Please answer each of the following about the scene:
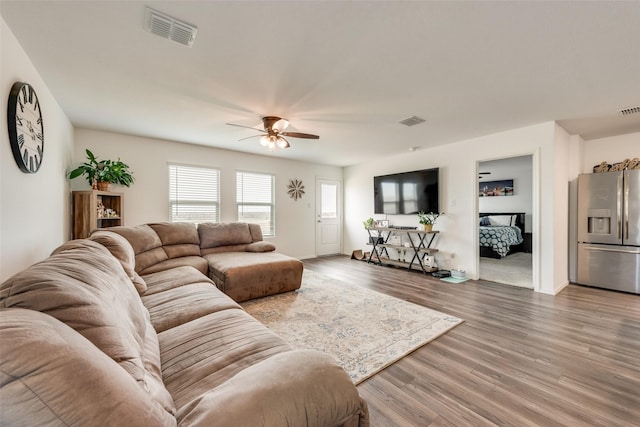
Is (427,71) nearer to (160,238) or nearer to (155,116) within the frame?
(155,116)

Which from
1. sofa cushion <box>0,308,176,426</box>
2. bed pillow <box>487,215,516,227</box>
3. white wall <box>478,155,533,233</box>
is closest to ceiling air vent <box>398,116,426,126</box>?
sofa cushion <box>0,308,176,426</box>

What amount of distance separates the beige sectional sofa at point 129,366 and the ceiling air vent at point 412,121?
3.03 m

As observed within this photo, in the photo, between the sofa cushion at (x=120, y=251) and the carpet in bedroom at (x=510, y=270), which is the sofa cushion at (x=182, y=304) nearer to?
the sofa cushion at (x=120, y=251)

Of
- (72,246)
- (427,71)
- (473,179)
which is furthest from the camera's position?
(473,179)

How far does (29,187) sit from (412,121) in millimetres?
3958

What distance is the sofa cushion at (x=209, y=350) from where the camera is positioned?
111 centimetres

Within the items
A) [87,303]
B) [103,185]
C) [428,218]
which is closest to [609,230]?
[428,218]

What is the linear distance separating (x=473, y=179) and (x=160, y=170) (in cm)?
525

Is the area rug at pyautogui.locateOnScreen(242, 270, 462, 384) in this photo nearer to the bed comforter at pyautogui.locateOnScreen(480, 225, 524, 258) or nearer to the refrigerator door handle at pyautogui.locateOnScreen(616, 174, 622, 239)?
the refrigerator door handle at pyautogui.locateOnScreen(616, 174, 622, 239)

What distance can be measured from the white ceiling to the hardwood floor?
91.3 inches

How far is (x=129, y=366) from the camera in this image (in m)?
0.86

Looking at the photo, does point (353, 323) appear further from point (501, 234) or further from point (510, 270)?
point (501, 234)

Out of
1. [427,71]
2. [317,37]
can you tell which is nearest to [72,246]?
[317,37]

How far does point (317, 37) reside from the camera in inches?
71.5
